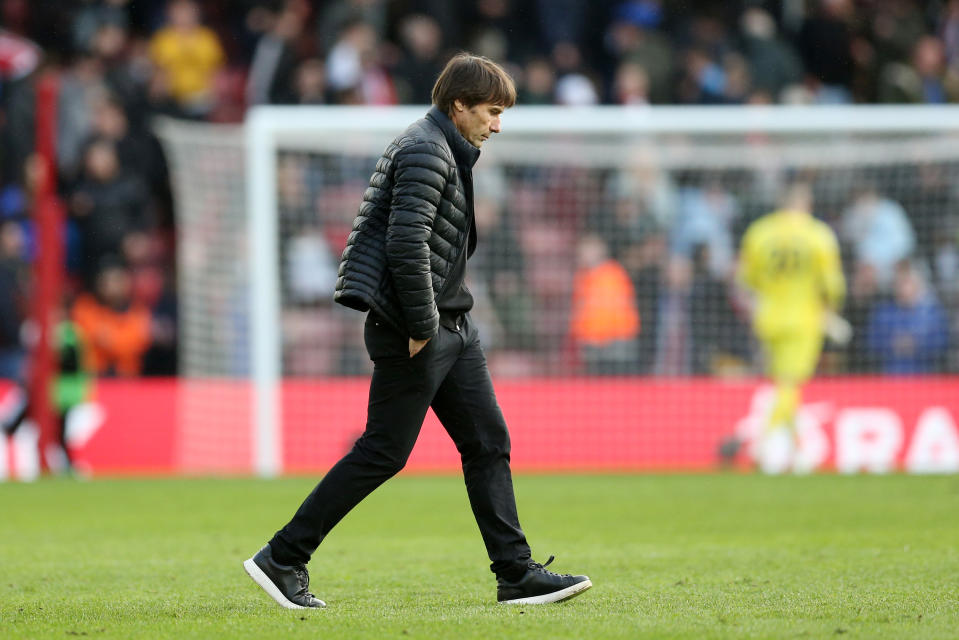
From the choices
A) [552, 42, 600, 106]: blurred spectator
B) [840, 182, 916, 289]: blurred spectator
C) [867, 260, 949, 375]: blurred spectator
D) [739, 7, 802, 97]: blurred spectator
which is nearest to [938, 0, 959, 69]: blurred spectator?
[739, 7, 802, 97]: blurred spectator

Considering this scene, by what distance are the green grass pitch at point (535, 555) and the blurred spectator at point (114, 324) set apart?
11.8ft

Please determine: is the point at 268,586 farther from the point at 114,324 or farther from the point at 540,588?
the point at 114,324

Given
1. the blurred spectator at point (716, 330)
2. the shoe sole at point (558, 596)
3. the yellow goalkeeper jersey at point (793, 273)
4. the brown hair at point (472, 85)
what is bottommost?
the shoe sole at point (558, 596)

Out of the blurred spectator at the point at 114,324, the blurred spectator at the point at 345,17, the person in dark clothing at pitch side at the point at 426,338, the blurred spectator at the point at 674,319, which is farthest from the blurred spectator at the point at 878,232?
the person in dark clothing at pitch side at the point at 426,338

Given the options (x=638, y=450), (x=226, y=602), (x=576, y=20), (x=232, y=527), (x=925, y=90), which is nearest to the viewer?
(x=226, y=602)

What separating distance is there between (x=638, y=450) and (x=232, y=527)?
6.00 meters

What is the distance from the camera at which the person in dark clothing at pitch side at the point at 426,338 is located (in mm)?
5008

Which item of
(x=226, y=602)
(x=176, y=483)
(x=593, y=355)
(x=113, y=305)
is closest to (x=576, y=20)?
(x=593, y=355)

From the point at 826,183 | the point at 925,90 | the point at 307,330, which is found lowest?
the point at 307,330

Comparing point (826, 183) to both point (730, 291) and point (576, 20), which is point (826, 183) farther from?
point (576, 20)

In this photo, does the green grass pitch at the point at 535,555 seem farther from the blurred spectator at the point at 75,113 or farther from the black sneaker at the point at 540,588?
the blurred spectator at the point at 75,113

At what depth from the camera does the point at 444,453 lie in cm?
1388

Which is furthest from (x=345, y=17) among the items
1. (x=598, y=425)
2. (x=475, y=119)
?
(x=475, y=119)

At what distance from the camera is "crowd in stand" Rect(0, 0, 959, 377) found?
47.6 ft
